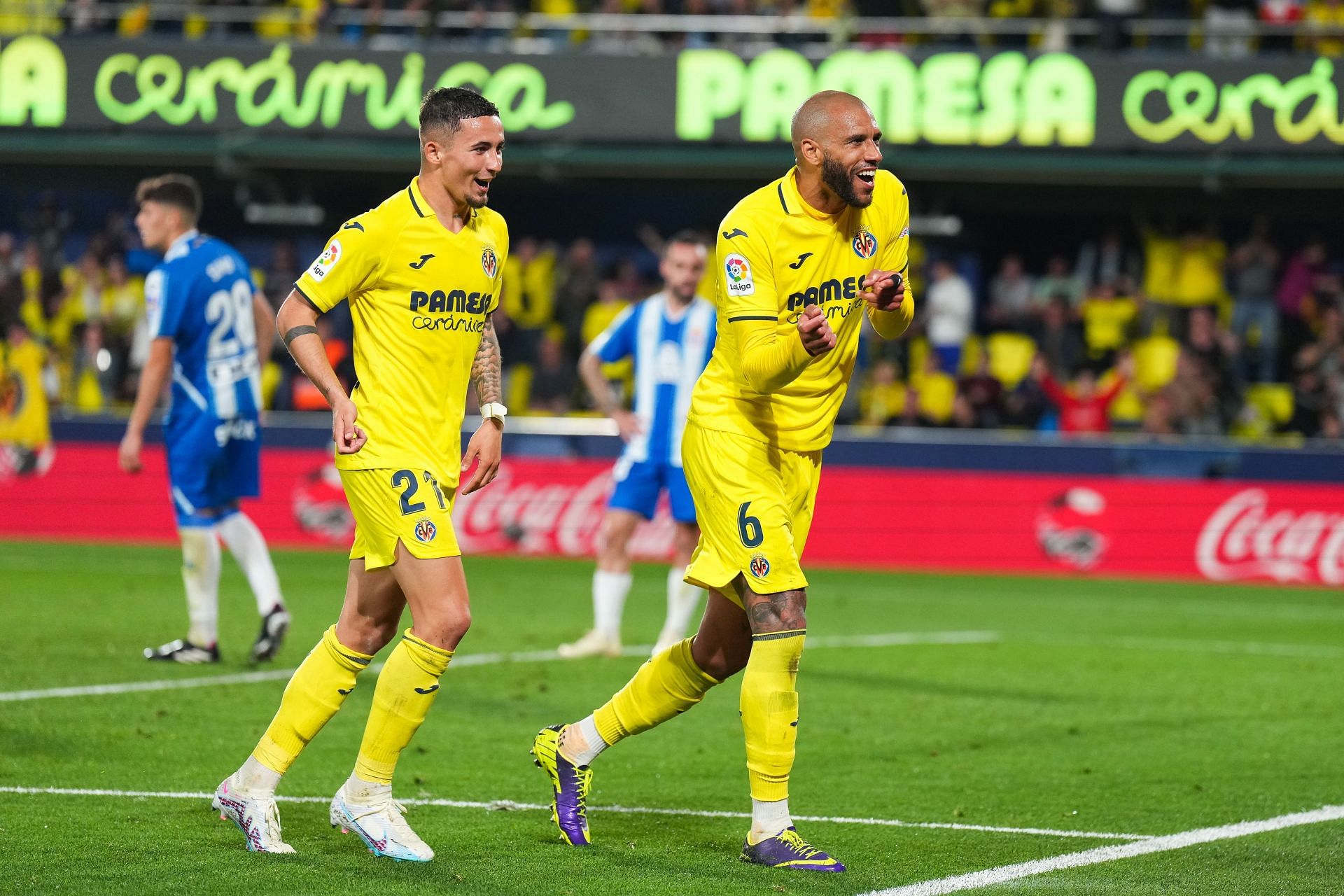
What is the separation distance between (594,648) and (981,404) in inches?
408

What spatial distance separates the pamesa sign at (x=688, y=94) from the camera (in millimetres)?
20391

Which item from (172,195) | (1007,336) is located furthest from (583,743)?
(1007,336)

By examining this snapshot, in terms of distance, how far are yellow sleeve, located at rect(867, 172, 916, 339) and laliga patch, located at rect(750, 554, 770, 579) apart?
32.5 inches

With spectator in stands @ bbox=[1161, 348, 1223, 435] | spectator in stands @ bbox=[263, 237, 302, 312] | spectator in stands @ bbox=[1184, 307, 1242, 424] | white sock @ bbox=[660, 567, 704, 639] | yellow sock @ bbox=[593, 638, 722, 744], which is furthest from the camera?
spectator in stands @ bbox=[263, 237, 302, 312]

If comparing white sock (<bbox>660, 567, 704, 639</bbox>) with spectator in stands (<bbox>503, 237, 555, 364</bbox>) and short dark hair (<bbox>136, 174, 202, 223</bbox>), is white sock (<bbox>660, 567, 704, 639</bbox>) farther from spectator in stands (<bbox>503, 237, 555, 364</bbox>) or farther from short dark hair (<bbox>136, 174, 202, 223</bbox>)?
spectator in stands (<bbox>503, 237, 555, 364</bbox>)

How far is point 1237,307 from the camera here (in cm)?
2158

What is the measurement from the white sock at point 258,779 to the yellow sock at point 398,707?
A: 26cm

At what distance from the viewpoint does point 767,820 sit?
540 cm

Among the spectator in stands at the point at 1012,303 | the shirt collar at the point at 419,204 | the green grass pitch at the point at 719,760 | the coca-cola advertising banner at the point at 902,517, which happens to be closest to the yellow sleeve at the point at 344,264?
the shirt collar at the point at 419,204

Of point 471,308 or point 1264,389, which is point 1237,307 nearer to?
point 1264,389

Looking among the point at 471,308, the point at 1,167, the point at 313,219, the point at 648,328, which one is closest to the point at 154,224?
the point at 648,328

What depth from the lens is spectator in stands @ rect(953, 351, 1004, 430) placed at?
20047 millimetres

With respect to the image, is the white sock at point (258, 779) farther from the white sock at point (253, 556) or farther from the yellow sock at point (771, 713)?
the white sock at point (253, 556)

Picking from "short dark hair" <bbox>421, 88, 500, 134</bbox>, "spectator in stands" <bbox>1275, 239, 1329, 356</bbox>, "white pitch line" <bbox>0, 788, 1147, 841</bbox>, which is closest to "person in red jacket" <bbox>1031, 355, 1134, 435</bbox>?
"spectator in stands" <bbox>1275, 239, 1329, 356</bbox>
